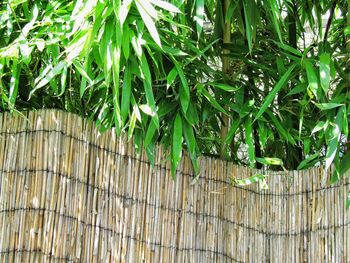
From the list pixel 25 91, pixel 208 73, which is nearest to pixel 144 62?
pixel 208 73

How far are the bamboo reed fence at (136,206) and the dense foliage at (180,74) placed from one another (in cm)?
8

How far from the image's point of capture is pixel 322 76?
6.93 feet

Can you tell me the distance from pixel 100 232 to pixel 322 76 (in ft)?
2.55

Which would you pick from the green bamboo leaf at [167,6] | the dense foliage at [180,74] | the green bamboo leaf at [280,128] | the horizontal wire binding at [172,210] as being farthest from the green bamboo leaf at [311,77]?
the green bamboo leaf at [167,6]

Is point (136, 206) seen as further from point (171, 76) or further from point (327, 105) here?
point (327, 105)

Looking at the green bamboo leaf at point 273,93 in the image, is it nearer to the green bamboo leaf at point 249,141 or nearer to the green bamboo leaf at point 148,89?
the green bamboo leaf at point 249,141

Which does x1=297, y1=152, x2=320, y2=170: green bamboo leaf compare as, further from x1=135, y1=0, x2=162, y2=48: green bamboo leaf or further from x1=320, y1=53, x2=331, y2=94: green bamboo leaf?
x1=135, y1=0, x2=162, y2=48: green bamboo leaf

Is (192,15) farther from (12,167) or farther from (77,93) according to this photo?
(12,167)

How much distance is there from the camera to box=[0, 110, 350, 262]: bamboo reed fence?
7.12ft

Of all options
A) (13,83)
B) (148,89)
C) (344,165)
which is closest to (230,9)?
(148,89)

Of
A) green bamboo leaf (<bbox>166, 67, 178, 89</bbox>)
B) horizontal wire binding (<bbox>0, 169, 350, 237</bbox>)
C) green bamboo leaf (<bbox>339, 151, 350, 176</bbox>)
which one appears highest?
green bamboo leaf (<bbox>166, 67, 178, 89</bbox>)

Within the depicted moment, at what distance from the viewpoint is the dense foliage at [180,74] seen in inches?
77.7

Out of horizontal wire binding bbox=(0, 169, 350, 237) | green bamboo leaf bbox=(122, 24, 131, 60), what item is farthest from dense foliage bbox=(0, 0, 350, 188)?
horizontal wire binding bbox=(0, 169, 350, 237)

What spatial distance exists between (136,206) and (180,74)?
0.45 meters
